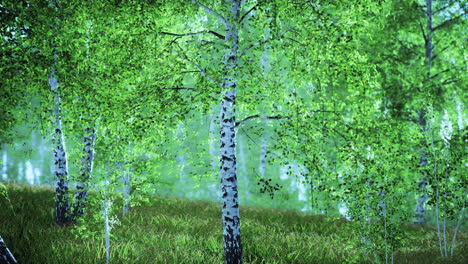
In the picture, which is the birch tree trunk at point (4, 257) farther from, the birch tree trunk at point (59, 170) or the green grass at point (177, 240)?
the birch tree trunk at point (59, 170)

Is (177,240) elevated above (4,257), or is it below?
below

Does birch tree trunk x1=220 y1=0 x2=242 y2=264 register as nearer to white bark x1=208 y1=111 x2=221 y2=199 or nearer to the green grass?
white bark x1=208 y1=111 x2=221 y2=199

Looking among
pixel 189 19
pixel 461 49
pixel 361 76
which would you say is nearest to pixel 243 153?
pixel 461 49

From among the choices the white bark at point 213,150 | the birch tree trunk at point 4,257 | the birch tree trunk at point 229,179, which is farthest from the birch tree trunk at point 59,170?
the birch tree trunk at point 229,179

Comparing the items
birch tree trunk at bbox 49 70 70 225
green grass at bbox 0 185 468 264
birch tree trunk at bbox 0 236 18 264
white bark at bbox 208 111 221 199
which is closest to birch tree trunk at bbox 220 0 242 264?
white bark at bbox 208 111 221 199

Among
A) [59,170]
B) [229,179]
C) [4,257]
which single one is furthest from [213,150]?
[4,257]

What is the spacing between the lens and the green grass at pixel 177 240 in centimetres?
725

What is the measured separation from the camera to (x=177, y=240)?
8594mm

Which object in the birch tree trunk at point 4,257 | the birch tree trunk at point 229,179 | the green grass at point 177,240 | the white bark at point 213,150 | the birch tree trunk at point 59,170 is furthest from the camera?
the birch tree trunk at point 59,170

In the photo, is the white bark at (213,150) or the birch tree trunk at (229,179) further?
the white bark at (213,150)

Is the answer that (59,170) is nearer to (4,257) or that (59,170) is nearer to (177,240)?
(177,240)

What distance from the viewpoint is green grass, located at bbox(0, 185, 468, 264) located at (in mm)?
7246

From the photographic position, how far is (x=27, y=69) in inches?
242

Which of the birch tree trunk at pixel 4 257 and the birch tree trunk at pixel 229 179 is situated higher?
the birch tree trunk at pixel 229 179
